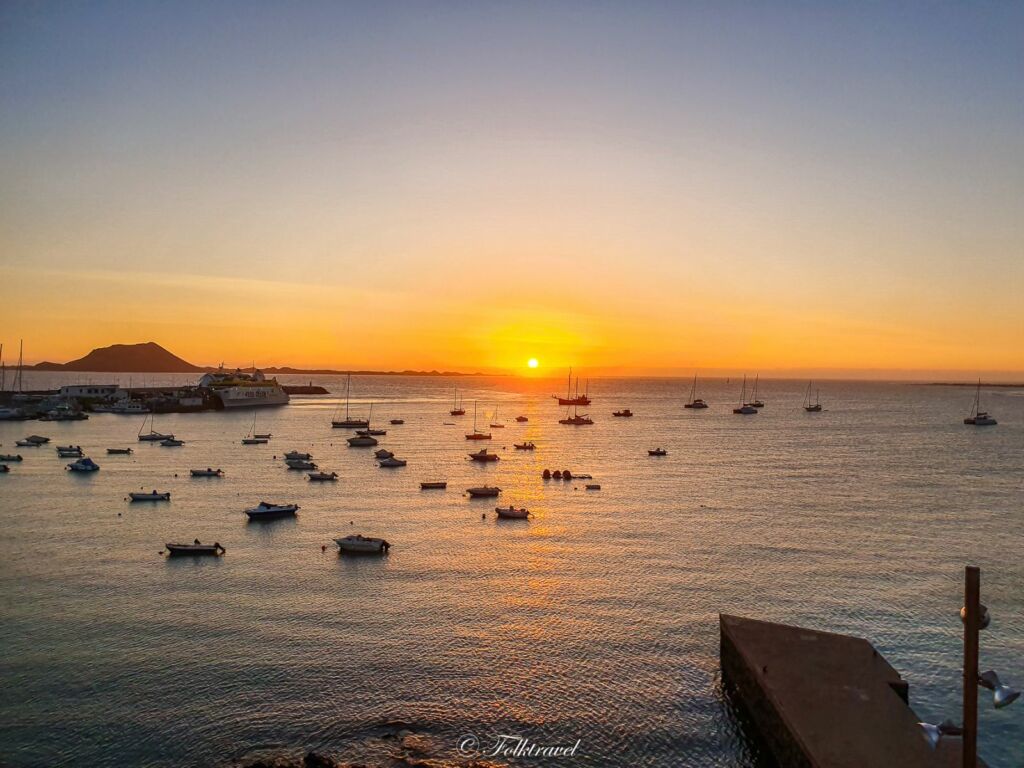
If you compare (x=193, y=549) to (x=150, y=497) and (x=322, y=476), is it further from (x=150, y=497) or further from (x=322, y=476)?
(x=322, y=476)

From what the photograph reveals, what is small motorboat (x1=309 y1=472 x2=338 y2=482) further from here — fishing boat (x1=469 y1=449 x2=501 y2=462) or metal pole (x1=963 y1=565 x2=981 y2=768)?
metal pole (x1=963 y1=565 x2=981 y2=768)

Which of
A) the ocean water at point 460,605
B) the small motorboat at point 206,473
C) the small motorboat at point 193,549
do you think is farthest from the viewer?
the small motorboat at point 206,473

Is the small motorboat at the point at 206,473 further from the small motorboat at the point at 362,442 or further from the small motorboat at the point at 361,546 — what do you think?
the small motorboat at the point at 361,546

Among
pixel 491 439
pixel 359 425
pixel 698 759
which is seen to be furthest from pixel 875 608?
pixel 359 425

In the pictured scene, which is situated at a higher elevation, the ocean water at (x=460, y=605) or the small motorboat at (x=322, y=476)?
the small motorboat at (x=322, y=476)

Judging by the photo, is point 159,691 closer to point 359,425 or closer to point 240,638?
point 240,638

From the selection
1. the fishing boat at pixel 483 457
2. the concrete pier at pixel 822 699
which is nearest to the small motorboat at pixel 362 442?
the fishing boat at pixel 483 457

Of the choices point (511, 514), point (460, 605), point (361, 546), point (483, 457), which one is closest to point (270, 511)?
point (361, 546)
